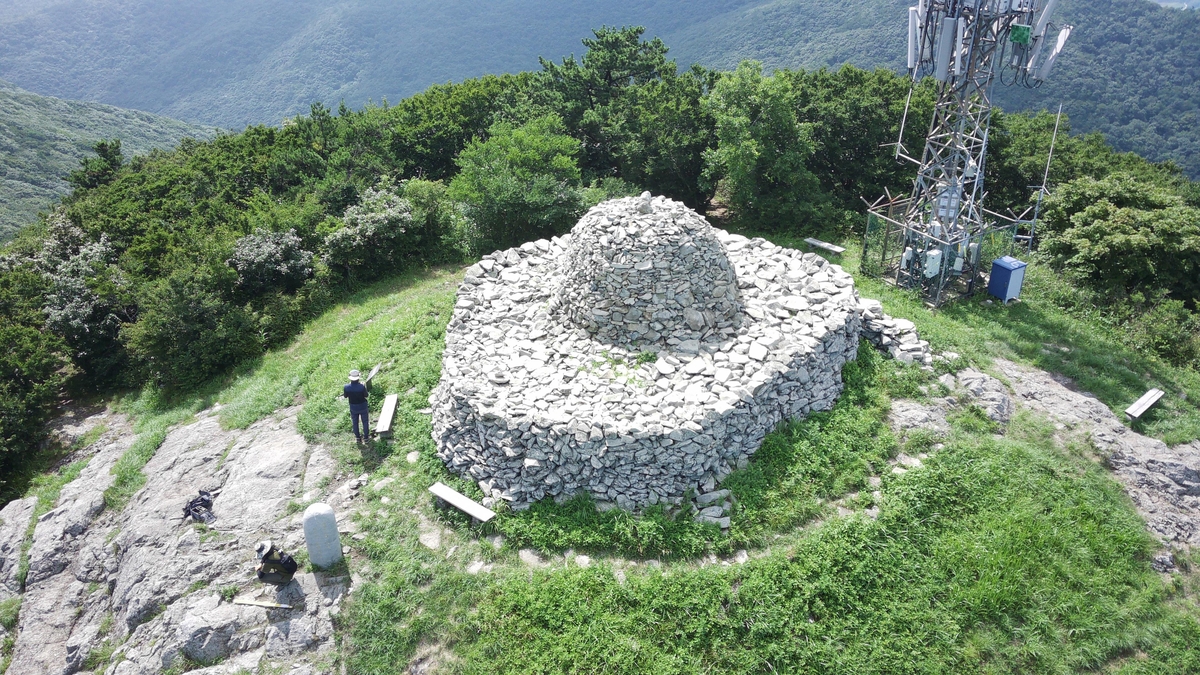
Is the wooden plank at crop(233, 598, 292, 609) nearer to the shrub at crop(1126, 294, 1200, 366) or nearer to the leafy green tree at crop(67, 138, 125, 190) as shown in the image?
the shrub at crop(1126, 294, 1200, 366)

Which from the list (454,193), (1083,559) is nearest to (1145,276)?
(1083,559)

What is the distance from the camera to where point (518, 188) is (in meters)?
21.1

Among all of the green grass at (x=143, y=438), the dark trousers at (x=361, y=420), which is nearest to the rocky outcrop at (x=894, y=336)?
the dark trousers at (x=361, y=420)

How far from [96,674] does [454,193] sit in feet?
54.4

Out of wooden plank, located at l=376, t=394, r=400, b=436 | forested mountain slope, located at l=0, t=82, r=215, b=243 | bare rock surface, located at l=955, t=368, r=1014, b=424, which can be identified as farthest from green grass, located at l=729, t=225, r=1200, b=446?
forested mountain slope, located at l=0, t=82, r=215, b=243

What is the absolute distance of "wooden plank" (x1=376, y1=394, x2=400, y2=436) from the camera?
13.0 m

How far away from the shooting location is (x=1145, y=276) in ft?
59.6

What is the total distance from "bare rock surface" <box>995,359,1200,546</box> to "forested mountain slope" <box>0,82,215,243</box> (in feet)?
206

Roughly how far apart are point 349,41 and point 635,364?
531 ft

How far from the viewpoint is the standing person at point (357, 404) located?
1223 centimetres

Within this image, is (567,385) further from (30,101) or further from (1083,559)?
(30,101)

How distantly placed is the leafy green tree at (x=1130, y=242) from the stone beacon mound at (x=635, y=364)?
363 inches

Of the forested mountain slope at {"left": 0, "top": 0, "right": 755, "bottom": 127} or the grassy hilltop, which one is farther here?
the forested mountain slope at {"left": 0, "top": 0, "right": 755, "bottom": 127}

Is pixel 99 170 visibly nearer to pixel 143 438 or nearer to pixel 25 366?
pixel 25 366
